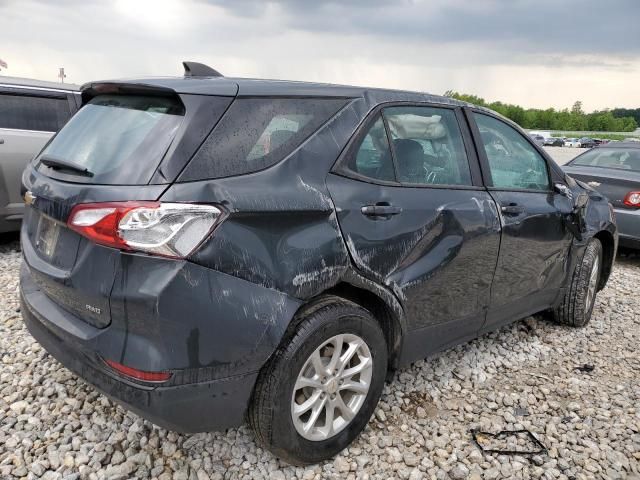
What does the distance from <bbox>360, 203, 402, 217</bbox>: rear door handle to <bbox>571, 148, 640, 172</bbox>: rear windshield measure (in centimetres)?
618

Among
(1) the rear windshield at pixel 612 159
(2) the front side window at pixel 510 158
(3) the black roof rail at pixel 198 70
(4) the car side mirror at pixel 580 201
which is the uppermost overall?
(3) the black roof rail at pixel 198 70

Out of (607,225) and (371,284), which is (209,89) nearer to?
(371,284)

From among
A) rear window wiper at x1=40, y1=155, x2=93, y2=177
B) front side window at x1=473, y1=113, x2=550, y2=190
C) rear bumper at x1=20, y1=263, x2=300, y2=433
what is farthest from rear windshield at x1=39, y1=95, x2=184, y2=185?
front side window at x1=473, y1=113, x2=550, y2=190

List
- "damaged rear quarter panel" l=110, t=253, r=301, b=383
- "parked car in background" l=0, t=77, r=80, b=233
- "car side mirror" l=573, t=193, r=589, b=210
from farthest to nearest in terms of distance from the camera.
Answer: "parked car in background" l=0, t=77, r=80, b=233, "car side mirror" l=573, t=193, r=589, b=210, "damaged rear quarter panel" l=110, t=253, r=301, b=383

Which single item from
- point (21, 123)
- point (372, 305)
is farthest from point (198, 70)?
point (21, 123)

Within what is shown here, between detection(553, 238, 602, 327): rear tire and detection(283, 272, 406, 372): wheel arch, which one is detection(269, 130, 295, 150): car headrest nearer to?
detection(283, 272, 406, 372): wheel arch

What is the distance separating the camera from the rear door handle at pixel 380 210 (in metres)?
2.45

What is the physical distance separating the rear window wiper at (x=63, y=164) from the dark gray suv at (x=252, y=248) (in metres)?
0.01

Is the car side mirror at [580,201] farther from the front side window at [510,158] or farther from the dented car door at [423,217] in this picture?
the dented car door at [423,217]

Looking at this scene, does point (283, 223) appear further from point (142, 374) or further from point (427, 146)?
point (427, 146)

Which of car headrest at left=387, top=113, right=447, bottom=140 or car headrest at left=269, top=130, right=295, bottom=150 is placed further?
car headrest at left=387, top=113, right=447, bottom=140

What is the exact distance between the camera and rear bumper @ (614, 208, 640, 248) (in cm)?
656

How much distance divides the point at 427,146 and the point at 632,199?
484 centimetres

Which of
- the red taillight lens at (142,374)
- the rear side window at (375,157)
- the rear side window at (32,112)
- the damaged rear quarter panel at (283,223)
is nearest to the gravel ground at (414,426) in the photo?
the red taillight lens at (142,374)
